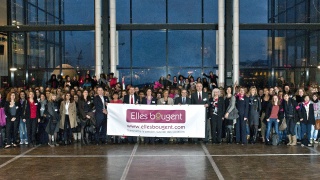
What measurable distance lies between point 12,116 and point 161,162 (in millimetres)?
6237

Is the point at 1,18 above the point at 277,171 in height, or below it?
above

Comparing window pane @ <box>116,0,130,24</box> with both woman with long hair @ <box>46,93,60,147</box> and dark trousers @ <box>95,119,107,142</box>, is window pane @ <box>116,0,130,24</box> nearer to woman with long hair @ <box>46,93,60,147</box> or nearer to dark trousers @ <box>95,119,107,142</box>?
woman with long hair @ <box>46,93,60,147</box>

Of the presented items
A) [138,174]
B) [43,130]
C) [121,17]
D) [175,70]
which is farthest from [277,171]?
[121,17]

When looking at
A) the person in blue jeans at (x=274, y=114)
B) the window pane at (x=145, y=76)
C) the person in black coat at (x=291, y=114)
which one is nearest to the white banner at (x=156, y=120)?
the person in blue jeans at (x=274, y=114)

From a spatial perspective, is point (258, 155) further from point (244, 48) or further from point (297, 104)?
point (244, 48)

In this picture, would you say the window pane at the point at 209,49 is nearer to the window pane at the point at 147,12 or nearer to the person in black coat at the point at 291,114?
the window pane at the point at 147,12

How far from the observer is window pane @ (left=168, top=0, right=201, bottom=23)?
25.0m

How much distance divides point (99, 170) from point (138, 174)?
1.13 m

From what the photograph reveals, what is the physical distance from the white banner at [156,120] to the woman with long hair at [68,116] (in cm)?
126

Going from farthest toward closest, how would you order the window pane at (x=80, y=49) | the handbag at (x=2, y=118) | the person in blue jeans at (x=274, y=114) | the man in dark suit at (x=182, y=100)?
the window pane at (x=80, y=49), the man in dark suit at (x=182, y=100), the person in blue jeans at (x=274, y=114), the handbag at (x=2, y=118)

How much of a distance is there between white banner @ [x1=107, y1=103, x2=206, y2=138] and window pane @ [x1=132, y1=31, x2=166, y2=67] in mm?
10087

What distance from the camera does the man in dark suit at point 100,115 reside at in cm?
1526

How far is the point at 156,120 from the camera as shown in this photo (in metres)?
15.3

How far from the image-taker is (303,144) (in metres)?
14.7
